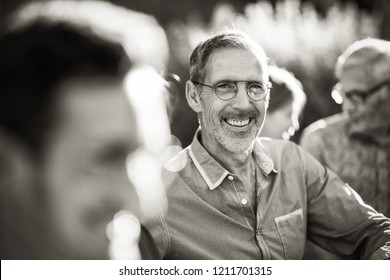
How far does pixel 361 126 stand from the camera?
2793 mm

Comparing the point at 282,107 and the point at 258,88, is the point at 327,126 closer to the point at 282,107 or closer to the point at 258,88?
the point at 282,107

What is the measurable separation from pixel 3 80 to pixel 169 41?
2535 mm

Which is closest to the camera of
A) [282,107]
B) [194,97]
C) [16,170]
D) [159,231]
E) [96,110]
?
[16,170]

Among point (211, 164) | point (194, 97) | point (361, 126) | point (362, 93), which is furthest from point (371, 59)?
point (211, 164)

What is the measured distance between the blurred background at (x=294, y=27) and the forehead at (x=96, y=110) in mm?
1753

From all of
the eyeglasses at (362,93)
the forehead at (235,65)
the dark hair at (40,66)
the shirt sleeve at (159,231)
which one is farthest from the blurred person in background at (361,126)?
the dark hair at (40,66)

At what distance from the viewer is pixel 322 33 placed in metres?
3.56

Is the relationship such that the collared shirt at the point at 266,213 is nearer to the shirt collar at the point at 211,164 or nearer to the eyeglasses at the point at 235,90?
the shirt collar at the point at 211,164

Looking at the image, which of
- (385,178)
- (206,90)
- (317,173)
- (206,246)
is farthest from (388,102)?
(206,246)

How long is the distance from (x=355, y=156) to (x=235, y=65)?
3.05 feet

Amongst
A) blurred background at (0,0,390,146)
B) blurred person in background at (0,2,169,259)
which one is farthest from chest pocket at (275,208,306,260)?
blurred person in background at (0,2,169,259)

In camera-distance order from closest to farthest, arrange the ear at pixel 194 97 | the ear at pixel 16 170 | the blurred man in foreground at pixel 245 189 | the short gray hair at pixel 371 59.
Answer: the ear at pixel 16 170
the blurred man in foreground at pixel 245 189
the ear at pixel 194 97
the short gray hair at pixel 371 59

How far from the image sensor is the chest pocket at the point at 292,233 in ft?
7.30

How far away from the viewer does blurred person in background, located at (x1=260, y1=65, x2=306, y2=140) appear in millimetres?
2645
